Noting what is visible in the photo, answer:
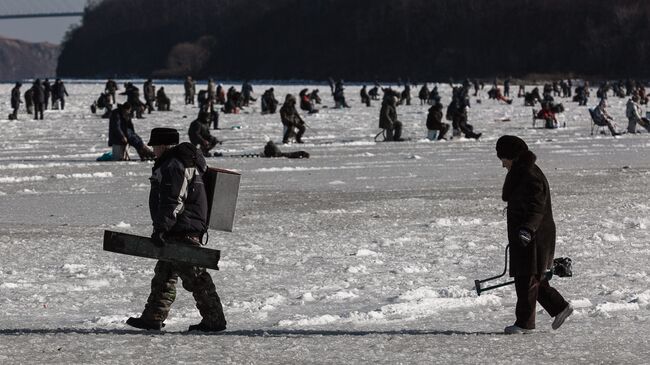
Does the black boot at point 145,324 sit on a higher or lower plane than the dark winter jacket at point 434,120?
higher

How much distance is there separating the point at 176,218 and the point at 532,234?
1.88 meters

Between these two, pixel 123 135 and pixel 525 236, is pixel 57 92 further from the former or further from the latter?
pixel 525 236

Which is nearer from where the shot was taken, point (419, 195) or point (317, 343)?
point (317, 343)

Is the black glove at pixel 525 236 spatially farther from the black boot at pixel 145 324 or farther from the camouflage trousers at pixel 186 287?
the black boot at pixel 145 324

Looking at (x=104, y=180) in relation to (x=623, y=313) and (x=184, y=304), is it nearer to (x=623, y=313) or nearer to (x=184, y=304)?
(x=184, y=304)

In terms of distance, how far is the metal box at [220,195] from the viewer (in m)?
6.82

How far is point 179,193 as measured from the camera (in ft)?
21.4

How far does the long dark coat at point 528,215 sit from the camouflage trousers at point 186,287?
1.63m

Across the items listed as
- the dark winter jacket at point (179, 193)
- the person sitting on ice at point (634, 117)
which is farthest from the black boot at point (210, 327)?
the person sitting on ice at point (634, 117)

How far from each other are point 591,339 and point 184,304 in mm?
2704

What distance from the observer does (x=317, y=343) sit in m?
6.54

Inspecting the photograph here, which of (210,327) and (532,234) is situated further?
(210,327)

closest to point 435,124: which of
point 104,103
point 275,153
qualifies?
point 275,153

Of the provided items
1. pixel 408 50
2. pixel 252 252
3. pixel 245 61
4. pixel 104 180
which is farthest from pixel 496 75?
pixel 252 252
